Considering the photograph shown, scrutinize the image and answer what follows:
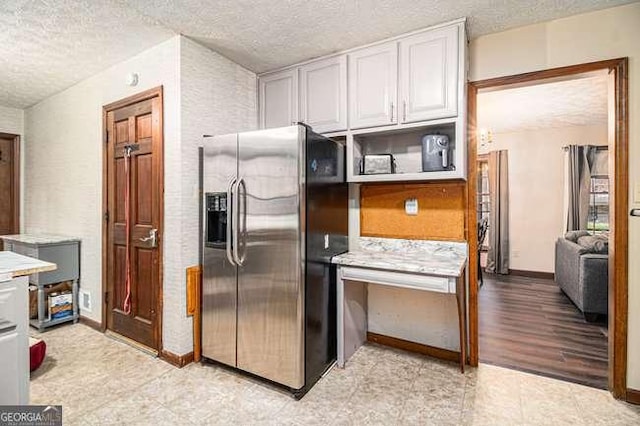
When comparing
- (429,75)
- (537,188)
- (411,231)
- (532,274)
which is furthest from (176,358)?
(537,188)

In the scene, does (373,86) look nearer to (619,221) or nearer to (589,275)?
(619,221)

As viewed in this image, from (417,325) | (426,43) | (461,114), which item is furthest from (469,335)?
(426,43)

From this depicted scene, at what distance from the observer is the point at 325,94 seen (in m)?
2.72

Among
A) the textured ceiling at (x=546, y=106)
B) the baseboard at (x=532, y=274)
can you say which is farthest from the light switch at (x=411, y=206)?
the baseboard at (x=532, y=274)

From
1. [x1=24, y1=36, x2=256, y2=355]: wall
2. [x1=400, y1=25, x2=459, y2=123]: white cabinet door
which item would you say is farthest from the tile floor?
[x1=400, y1=25, x2=459, y2=123]: white cabinet door

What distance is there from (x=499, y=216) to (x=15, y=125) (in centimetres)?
741

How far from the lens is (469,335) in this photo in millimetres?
2506

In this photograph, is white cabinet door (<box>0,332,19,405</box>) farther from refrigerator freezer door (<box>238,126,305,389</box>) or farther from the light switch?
the light switch

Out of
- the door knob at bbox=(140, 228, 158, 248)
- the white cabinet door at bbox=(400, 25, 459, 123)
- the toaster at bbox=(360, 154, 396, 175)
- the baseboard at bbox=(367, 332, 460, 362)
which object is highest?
the white cabinet door at bbox=(400, 25, 459, 123)

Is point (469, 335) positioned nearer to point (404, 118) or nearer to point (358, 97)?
point (404, 118)

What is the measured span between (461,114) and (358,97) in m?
0.79

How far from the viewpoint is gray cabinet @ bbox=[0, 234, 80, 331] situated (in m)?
3.12

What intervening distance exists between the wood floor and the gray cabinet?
3.96m

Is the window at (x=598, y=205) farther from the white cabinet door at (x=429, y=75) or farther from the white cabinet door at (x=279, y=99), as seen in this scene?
the white cabinet door at (x=279, y=99)
